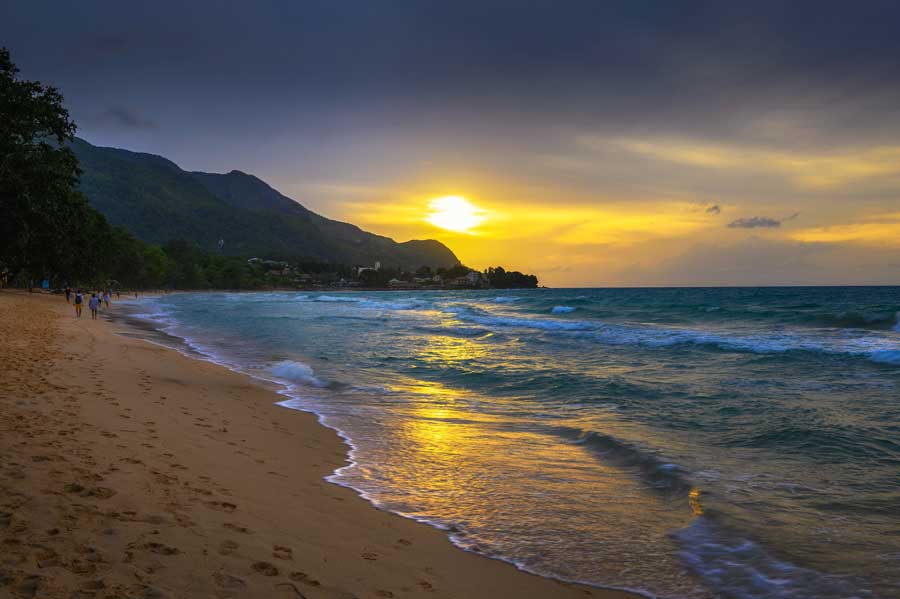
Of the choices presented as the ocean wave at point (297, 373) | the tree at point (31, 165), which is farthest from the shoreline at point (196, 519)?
the tree at point (31, 165)

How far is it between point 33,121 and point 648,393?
71.8 feet

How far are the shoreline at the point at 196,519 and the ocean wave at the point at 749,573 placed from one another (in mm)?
1006

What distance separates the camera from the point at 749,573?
509 cm

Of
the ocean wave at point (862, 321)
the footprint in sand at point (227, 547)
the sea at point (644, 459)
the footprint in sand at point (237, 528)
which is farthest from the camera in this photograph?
the ocean wave at point (862, 321)

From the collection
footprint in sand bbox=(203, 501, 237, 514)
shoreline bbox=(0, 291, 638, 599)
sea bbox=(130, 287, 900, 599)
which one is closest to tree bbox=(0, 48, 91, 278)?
sea bbox=(130, 287, 900, 599)

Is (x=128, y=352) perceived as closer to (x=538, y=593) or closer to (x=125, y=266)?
(x=538, y=593)

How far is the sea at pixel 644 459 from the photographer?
17.5ft

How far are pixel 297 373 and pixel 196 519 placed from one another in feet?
40.9

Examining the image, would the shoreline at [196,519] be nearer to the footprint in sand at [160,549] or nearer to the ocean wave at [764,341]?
the footprint in sand at [160,549]

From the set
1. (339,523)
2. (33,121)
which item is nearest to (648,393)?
(339,523)

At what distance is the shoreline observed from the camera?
12.9ft

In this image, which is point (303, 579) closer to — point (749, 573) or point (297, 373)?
point (749, 573)

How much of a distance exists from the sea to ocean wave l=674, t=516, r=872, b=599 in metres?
0.02

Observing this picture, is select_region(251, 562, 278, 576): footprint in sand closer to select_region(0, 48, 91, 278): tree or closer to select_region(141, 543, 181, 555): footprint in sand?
select_region(141, 543, 181, 555): footprint in sand
